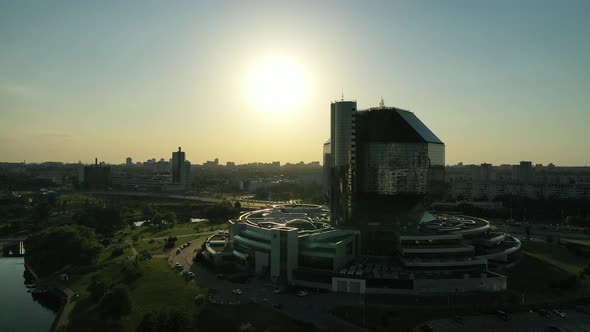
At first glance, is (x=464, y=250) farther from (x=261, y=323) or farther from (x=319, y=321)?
(x=261, y=323)

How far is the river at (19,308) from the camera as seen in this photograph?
114ft

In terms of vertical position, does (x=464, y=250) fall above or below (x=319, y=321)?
above

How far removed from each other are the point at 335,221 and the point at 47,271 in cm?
3203

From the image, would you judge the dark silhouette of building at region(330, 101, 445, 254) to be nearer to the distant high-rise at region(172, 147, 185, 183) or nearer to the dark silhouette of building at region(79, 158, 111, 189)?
the distant high-rise at region(172, 147, 185, 183)

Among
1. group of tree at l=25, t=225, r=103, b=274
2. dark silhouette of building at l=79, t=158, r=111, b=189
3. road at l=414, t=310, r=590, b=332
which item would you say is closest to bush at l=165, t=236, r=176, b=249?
group of tree at l=25, t=225, r=103, b=274

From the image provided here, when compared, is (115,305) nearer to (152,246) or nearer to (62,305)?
(62,305)

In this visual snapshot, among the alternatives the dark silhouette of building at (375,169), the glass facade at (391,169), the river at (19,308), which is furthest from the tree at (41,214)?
the glass facade at (391,169)

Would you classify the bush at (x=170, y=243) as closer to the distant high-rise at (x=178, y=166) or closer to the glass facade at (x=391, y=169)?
the glass facade at (x=391, y=169)

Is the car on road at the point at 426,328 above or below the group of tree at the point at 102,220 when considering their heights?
below

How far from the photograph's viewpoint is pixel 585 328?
102ft

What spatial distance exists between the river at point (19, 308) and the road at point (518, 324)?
2919 cm

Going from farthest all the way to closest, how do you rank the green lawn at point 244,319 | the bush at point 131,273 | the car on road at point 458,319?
the bush at point 131,273, the car on road at point 458,319, the green lawn at point 244,319

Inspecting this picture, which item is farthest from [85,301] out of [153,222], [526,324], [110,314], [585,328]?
[153,222]

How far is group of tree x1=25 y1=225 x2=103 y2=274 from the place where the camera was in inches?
1877
